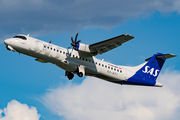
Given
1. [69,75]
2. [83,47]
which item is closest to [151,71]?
[83,47]

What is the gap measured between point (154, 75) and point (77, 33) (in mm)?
11159

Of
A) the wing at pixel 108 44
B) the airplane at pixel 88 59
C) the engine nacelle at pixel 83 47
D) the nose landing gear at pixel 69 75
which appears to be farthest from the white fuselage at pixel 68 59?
the nose landing gear at pixel 69 75

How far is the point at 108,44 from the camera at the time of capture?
27.0 m

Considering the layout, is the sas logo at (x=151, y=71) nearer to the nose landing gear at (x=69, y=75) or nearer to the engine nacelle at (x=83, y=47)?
the engine nacelle at (x=83, y=47)

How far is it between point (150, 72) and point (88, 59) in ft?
27.6

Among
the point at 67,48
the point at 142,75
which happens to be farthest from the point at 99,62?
the point at 142,75

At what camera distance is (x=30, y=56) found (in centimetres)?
2733

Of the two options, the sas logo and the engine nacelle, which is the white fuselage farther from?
the sas logo

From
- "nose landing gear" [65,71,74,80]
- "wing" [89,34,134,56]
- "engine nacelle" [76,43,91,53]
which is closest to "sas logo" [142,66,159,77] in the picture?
"wing" [89,34,134,56]

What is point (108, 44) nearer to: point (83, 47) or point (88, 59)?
point (83, 47)

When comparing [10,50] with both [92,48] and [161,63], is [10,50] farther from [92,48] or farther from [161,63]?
[161,63]

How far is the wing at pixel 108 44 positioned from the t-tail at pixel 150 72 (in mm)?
5292

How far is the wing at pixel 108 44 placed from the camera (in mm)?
25441

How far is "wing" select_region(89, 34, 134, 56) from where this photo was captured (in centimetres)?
2544
